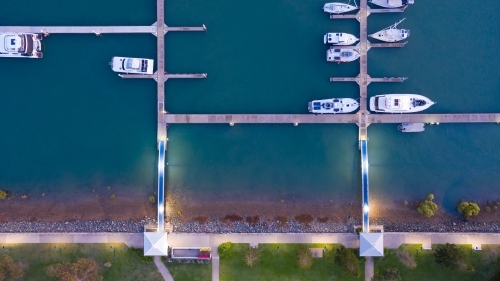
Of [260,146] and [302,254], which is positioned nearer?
[302,254]

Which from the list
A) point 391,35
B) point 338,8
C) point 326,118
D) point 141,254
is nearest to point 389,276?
point 326,118

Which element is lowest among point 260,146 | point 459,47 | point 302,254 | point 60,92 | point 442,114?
point 302,254

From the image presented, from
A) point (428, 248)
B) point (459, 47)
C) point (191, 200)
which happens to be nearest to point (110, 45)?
point (191, 200)

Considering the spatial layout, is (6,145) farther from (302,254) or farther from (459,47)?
(459,47)

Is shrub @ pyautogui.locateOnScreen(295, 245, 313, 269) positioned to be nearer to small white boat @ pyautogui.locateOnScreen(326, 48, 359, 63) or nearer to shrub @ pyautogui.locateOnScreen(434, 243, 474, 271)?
shrub @ pyautogui.locateOnScreen(434, 243, 474, 271)

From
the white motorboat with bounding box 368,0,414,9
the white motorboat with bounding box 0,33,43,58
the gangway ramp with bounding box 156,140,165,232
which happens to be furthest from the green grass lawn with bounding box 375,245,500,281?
the white motorboat with bounding box 0,33,43,58

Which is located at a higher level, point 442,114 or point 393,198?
point 442,114

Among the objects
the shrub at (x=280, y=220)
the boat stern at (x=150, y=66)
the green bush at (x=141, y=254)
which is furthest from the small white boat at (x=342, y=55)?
the green bush at (x=141, y=254)
